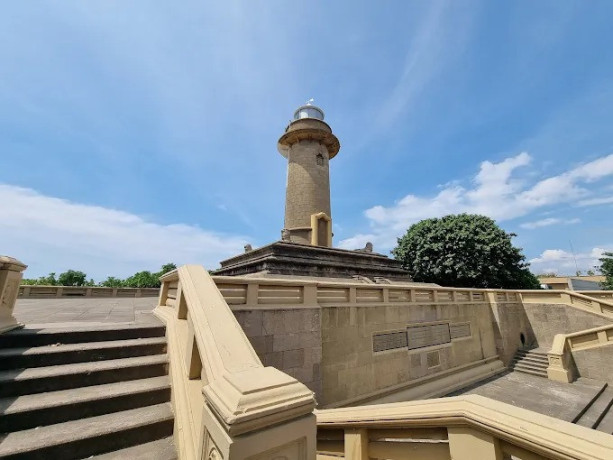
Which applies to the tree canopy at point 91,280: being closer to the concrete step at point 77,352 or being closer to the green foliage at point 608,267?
the concrete step at point 77,352

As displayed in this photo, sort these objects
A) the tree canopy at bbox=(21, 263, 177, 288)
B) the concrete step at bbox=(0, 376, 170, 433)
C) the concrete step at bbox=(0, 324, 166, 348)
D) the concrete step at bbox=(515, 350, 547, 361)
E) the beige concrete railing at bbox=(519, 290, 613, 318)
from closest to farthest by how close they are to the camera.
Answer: the concrete step at bbox=(0, 376, 170, 433)
the concrete step at bbox=(0, 324, 166, 348)
the concrete step at bbox=(515, 350, 547, 361)
the beige concrete railing at bbox=(519, 290, 613, 318)
the tree canopy at bbox=(21, 263, 177, 288)

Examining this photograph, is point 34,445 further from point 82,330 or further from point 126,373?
point 82,330

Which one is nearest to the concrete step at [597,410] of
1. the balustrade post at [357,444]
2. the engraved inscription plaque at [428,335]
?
the engraved inscription plaque at [428,335]

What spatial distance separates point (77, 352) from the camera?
3.79 meters

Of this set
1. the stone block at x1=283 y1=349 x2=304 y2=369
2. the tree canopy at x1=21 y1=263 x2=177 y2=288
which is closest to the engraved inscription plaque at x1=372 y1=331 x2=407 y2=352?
the stone block at x1=283 y1=349 x2=304 y2=369

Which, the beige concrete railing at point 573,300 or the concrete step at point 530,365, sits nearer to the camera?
the concrete step at point 530,365

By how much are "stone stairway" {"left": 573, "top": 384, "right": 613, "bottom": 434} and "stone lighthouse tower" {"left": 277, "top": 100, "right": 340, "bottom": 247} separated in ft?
43.2

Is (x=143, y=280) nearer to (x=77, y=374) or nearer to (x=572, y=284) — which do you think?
(x=77, y=374)

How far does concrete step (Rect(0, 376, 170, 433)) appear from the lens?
2.79 meters

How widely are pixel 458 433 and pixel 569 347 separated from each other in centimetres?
1699

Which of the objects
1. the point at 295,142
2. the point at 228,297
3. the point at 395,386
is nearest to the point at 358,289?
the point at 395,386

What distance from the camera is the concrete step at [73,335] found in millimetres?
3916

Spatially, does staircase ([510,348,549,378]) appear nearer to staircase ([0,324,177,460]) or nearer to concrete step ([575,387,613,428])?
concrete step ([575,387,613,428])

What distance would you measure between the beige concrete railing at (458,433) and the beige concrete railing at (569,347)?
15.2 metres
